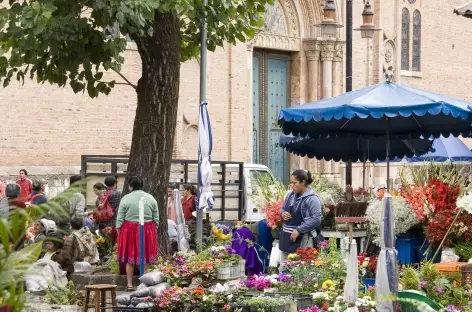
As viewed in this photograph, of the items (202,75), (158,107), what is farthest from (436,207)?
(158,107)

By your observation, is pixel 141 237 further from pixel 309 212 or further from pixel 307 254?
pixel 307 254

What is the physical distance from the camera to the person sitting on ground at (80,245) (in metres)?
16.2

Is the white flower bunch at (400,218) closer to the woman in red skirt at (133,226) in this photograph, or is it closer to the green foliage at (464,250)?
the green foliage at (464,250)

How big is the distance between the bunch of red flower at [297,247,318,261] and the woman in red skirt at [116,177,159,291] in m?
2.70

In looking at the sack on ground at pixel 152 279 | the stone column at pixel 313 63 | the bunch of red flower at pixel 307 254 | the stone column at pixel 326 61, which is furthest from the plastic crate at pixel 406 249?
the stone column at pixel 326 61

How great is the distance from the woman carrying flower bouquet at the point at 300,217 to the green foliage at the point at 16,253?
9.89m

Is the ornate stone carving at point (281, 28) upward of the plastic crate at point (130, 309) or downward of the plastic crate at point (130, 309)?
upward

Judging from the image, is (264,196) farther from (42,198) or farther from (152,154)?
(42,198)

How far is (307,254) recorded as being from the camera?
44.5 ft

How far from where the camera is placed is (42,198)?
17734mm

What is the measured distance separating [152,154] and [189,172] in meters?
9.04

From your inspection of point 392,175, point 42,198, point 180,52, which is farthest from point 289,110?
point 392,175

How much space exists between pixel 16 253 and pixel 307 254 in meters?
9.29

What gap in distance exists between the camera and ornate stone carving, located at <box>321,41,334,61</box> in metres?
35.9
